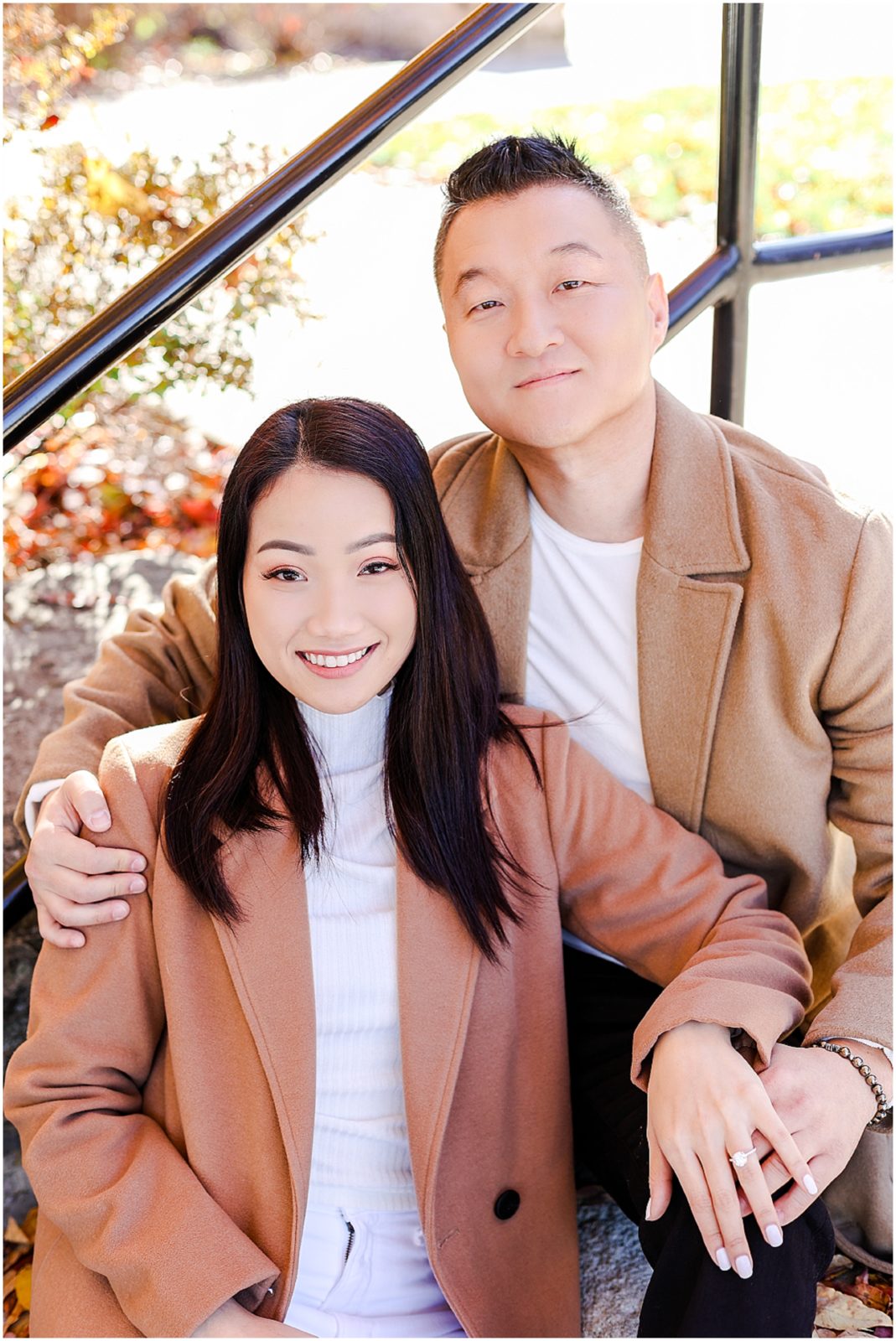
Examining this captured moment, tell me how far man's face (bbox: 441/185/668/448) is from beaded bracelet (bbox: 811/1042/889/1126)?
944 mm

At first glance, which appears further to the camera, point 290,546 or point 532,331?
point 532,331

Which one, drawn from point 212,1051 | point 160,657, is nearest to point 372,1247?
point 212,1051

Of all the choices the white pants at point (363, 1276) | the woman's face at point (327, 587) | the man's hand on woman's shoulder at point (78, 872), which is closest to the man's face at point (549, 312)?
the woman's face at point (327, 587)

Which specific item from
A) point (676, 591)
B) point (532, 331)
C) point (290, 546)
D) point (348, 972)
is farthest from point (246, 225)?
point (348, 972)

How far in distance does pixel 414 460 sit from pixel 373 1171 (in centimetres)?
99

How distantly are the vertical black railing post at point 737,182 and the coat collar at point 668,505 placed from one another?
1.33 ft

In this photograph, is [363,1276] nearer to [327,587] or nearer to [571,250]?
[327,587]

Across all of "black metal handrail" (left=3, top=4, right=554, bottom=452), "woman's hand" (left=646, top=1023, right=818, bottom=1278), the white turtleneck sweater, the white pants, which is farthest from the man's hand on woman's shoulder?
"woman's hand" (left=646, top=1023, right=818, bottom=1278)

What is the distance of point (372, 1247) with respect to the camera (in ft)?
5.95

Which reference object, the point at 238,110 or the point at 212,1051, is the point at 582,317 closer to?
the point at 212,1051

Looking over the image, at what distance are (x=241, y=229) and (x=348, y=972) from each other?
116 cm

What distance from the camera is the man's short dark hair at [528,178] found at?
1.98m

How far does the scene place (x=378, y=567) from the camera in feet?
5.93

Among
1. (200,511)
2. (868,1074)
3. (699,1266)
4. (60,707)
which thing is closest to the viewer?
(699,1266)
